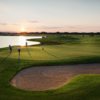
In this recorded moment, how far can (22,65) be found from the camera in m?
32.0

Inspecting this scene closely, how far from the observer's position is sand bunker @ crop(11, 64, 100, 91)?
75.3ft

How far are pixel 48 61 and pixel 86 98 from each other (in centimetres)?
1781

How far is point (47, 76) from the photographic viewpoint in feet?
88.8

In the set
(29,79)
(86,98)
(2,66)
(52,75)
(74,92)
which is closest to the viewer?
(86,98)

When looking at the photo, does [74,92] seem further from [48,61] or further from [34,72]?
[48,61]

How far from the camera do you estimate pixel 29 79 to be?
84.2 ft

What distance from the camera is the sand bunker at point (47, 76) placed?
75.3 ft

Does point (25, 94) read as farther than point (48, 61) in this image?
No

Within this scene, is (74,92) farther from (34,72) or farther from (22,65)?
(22,65)

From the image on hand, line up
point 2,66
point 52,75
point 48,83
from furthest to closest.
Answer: point 2,66, point 52,75, point 48,83

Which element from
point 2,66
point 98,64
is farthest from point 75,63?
point 2,66

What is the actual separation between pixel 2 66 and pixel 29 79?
22.0ft

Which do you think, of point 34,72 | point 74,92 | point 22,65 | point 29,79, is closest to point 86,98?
point 74,92

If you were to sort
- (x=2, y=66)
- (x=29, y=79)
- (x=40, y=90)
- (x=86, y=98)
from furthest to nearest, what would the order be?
1. (x=2, y=66)
2. (x=29, y=79)
3. (x=40, y=90)
4. (x=86, y=98)
